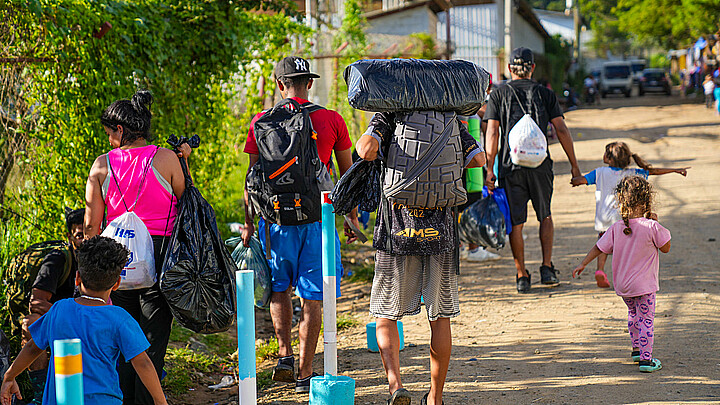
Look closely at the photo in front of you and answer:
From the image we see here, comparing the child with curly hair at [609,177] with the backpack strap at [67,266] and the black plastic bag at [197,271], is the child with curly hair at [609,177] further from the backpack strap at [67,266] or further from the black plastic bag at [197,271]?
the backpack strap at [67,266]

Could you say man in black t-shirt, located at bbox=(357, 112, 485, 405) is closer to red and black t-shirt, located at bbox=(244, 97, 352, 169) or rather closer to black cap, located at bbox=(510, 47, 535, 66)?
red and black t-shirt, located at bbox=(244, 97, 352, 169)

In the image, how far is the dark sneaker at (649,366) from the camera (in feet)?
14.6

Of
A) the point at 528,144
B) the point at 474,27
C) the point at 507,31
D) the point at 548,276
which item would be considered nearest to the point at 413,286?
the point at 528,144

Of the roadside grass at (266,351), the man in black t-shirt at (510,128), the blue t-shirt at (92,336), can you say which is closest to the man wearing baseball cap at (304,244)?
the roadside grass at (266,351)

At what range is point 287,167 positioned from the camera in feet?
13.9

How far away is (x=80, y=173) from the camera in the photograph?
5.14m

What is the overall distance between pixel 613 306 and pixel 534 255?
2.27m

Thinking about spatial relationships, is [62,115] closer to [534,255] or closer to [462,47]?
[534,255]

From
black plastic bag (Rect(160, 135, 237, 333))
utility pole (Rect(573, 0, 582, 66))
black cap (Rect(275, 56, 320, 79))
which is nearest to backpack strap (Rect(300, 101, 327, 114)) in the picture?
black cap (Rect(275, 56, 320, 79))

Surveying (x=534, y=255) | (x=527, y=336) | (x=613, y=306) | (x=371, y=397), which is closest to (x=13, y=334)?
(x=371, y=397)

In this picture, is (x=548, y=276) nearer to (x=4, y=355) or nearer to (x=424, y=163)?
(x=424, y=163)

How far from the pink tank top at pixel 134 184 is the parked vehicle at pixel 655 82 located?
37.0 m

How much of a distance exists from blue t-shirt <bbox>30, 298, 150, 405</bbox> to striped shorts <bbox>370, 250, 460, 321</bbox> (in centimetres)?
135

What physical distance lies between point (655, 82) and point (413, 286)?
3661 cm
